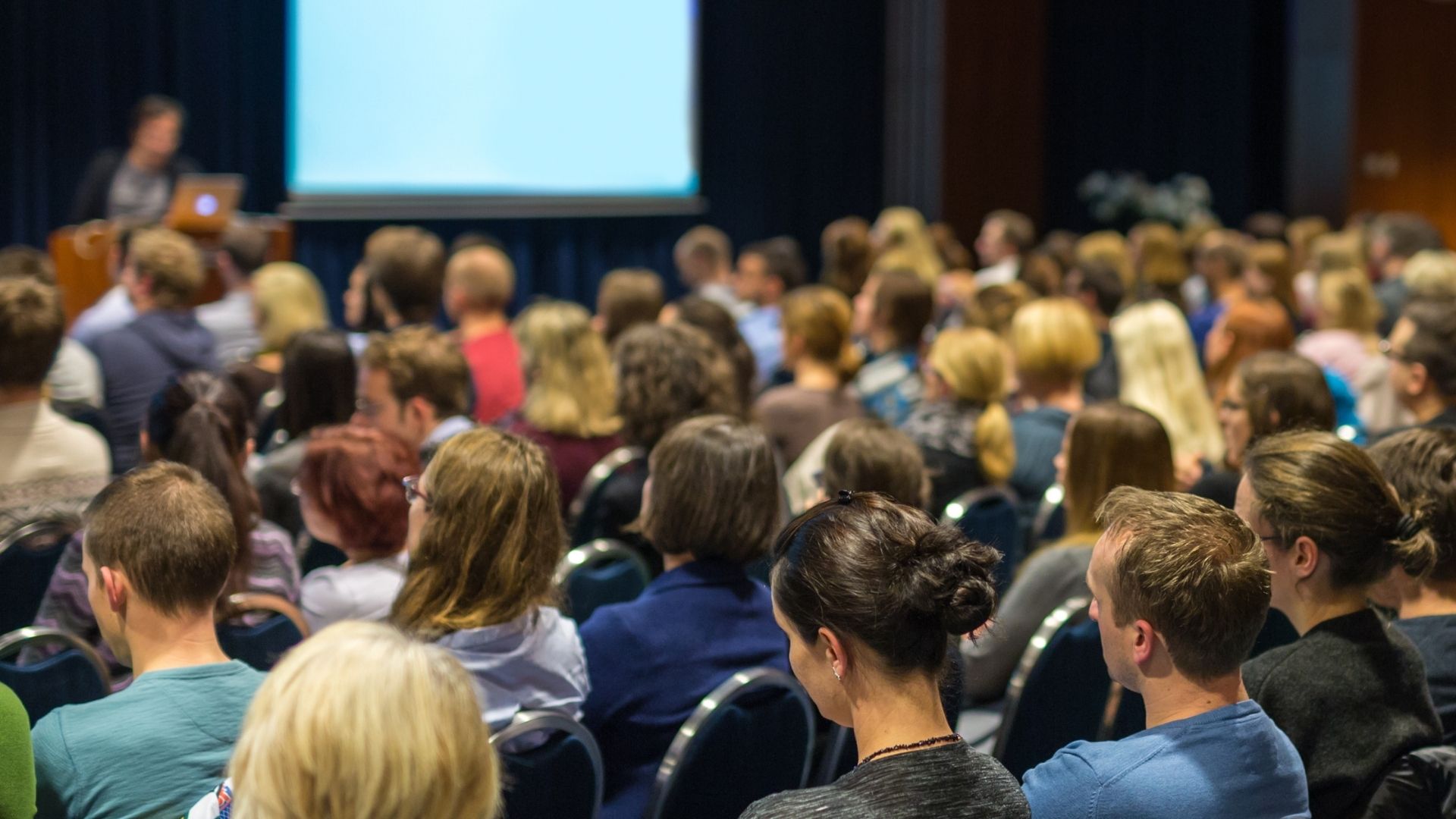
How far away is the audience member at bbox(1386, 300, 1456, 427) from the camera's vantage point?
12.9 feet

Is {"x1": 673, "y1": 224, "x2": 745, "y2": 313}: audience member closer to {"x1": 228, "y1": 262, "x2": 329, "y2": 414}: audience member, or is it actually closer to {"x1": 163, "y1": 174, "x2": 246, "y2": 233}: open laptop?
{"x1": 163, "y1": 174, "x2": 246, "y2": 233}: open laptop

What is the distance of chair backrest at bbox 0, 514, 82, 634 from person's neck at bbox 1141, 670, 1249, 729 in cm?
221

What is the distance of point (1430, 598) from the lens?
8.28 feet

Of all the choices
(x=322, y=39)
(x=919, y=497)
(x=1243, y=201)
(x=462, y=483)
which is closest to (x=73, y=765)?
(x=462, y=483)

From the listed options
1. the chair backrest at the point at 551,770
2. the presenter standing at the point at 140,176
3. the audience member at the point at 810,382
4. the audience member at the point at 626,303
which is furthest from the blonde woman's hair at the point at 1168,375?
the presenter standing at the point at 140,176

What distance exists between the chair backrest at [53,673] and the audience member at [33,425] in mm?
1142

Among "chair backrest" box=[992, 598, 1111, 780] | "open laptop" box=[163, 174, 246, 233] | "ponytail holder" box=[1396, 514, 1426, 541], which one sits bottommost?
"chair backrest" box=[992, 598, 1111, 780]

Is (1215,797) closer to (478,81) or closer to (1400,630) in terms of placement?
(1400,630)

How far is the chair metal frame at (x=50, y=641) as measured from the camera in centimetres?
245

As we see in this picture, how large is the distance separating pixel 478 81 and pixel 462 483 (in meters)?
8.35

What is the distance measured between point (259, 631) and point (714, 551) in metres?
0.81

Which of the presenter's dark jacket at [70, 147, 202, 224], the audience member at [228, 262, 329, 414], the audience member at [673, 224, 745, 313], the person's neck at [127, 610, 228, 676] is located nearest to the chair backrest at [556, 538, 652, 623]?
the person's neck at [127, 610, 228, 676]

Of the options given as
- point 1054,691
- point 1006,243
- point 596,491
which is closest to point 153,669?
point 1054,691

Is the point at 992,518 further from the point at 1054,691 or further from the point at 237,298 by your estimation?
the point at 237,298
